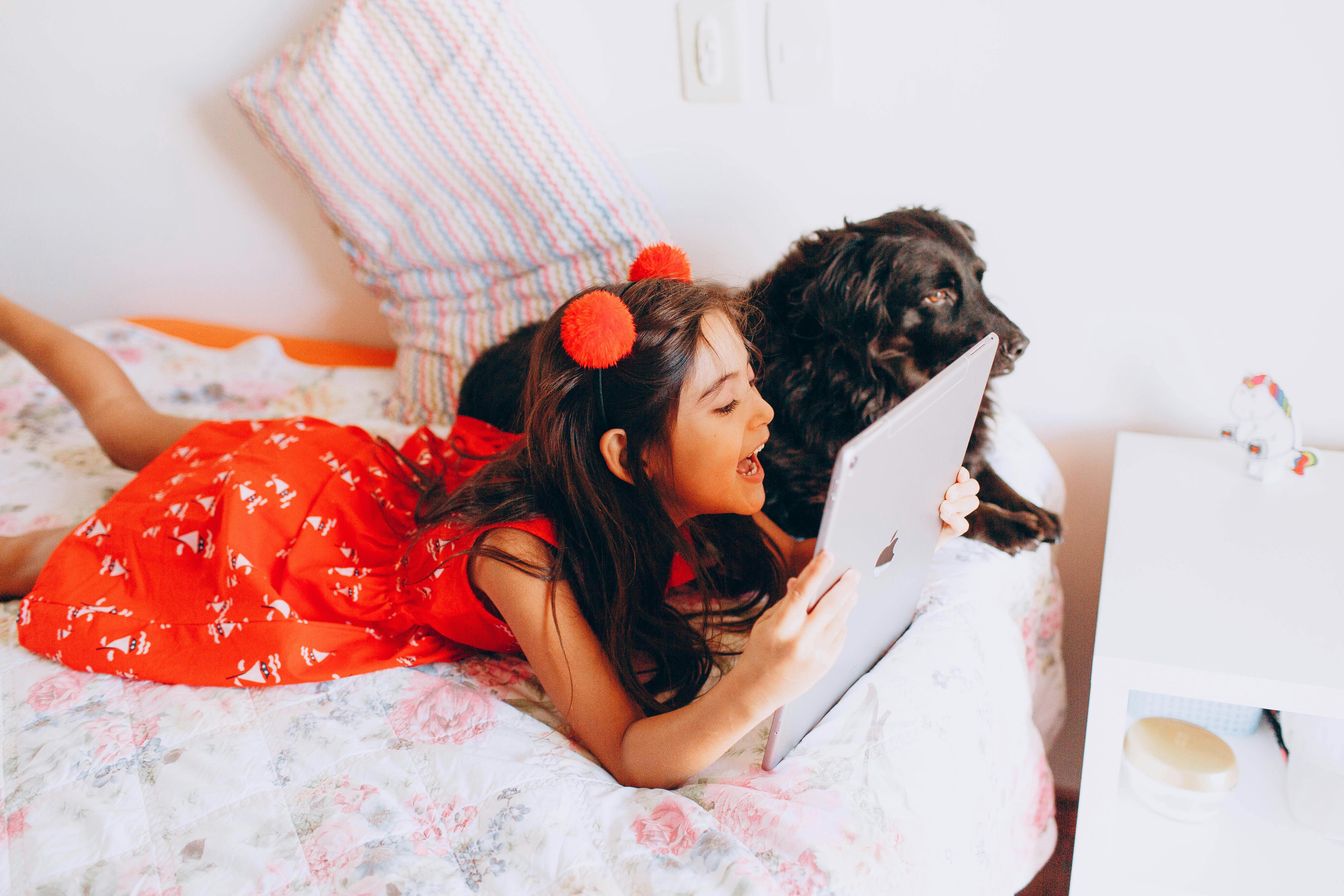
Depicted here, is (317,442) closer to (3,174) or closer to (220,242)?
(220,242)

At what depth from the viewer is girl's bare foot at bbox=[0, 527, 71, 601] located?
1.13 m

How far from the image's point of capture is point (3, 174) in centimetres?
188

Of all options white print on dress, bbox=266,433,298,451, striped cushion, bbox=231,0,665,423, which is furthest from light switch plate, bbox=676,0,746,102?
white print on dress, bbox=266,433,298,451

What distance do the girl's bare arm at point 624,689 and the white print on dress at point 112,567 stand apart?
21.3 inches

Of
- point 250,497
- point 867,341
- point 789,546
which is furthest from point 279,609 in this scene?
point 867,341

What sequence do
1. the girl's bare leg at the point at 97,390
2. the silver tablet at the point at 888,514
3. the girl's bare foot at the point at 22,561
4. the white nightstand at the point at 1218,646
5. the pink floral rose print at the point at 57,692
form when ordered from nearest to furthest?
the silver tablet at the point at 888,514, the white nightstand at the point at 1218,646, the pink floral rose print at the point at 57,692, the girl's bare foot at the point at 22,561, the girl's bare leg at the point at 97,390

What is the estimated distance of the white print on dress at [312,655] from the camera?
953 millimetres

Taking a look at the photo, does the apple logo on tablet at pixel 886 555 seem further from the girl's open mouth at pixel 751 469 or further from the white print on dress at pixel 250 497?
the white print on dress at pixel 250 497

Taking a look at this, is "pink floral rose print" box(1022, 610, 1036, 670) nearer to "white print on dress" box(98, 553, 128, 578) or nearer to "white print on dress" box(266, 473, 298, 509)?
"white print on dress" box(266, 473, 298, 509)

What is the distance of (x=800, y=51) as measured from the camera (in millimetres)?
1254

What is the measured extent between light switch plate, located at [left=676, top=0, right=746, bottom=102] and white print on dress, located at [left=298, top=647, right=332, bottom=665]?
3.32 feet

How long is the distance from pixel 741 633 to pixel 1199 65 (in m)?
0.97

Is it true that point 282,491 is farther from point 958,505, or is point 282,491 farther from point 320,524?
point 958,505

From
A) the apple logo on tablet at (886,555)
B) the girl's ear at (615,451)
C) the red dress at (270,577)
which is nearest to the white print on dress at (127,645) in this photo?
the red dress at (270,577)
